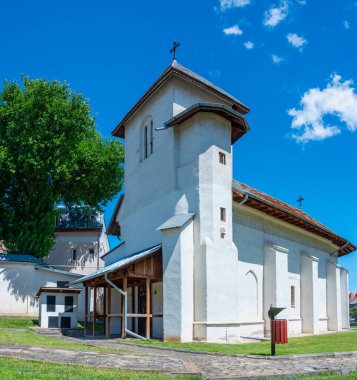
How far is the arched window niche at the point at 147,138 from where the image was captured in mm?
24008

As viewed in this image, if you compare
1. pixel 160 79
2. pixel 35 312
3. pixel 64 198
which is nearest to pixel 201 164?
pixel 160 79

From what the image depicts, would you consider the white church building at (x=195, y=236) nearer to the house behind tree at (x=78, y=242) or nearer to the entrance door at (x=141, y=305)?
the entrance door at (x=141, y=305)

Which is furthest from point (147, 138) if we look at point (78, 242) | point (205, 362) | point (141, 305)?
point (78, 242)

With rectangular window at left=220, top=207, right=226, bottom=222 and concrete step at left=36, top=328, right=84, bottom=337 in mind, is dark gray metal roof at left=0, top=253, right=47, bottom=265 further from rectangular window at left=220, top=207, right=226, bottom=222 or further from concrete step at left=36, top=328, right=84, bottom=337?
rectangular window at left=220, top=207, right=226, bottom=222

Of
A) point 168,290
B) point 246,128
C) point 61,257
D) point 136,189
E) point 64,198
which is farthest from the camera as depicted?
point 61,257

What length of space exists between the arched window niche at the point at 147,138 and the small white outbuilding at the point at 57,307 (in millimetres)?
7833

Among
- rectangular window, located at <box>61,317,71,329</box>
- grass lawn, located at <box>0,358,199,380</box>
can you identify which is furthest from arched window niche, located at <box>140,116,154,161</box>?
grass lawn, located at <box>0,358,199,380</box>

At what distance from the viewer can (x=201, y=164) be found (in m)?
19.8

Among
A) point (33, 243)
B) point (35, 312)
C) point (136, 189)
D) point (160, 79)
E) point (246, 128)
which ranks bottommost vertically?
point (35, 312)

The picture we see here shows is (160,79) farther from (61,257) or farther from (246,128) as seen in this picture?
(61,257)

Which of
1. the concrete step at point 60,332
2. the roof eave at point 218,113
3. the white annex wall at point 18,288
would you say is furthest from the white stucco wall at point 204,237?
the white annex wall at point 18,288

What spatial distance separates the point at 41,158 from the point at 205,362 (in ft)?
78.5

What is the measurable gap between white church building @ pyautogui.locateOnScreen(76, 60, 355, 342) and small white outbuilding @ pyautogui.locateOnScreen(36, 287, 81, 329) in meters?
2.15

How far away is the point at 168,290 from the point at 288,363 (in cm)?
732
